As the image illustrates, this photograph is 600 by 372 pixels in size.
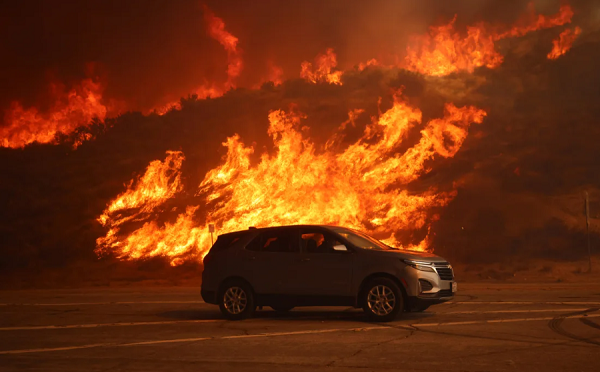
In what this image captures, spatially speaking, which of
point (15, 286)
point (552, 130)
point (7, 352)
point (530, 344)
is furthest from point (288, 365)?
point (552, 130)

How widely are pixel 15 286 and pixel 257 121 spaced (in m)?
22.5

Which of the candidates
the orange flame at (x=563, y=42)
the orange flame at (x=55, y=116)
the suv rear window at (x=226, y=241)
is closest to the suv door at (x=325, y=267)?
the suv rear window at (x=226, y=241)

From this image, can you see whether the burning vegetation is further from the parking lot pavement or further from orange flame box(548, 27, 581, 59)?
the parking lot pavement

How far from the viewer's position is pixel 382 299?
11.9m

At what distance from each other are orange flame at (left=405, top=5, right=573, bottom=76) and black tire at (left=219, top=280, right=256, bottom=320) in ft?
150

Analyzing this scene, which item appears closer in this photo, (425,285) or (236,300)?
(425,285)

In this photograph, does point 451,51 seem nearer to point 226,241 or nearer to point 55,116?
point 55,116

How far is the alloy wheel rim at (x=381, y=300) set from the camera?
1186 centimetres

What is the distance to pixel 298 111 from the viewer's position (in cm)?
4825

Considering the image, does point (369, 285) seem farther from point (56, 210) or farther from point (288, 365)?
point (56, 210)

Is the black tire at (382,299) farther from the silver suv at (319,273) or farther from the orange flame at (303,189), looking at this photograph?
the orange flame at (303,189)

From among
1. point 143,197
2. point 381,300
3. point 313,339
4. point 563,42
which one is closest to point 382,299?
point 381,300

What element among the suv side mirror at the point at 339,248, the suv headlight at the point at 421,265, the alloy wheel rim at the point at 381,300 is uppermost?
the suv side mirror at the point at 339,248

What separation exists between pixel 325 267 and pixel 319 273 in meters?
0.15
